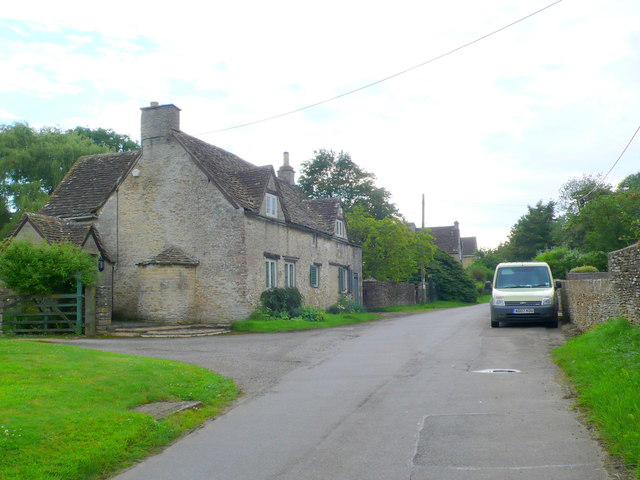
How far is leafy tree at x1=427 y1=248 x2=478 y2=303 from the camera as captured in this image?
5716 cm

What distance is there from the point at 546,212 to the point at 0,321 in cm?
6375

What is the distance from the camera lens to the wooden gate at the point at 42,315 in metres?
22.8

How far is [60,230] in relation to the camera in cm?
2734

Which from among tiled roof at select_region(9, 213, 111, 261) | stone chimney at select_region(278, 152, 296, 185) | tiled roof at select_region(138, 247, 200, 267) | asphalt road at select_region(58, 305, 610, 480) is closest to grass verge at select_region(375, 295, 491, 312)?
stone chimney at select_region(278, 152, 296, 185)

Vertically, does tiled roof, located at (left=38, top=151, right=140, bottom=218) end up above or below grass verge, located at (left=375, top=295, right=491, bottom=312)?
above

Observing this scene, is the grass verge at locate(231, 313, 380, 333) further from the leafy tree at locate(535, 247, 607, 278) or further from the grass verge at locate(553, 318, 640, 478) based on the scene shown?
the leafy tree at locate(535, 247, 607, 278)

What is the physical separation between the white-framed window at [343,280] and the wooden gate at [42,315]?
18759mm

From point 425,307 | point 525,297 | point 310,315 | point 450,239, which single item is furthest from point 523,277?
point 450,239

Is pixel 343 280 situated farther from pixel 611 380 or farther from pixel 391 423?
pixel 391 423

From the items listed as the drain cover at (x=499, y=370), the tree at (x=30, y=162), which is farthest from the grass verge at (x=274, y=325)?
the tree at (x=30, y=162)

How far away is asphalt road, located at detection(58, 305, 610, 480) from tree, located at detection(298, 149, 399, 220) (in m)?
53.6

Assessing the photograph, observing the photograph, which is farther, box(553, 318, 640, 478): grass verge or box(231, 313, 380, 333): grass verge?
box(231, 313, 380, 333): grass verge

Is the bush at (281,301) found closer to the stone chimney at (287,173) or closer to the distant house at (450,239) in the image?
the stone chimney at (287,173)

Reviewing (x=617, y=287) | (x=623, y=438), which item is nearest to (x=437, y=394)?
(x=623, y=438)
